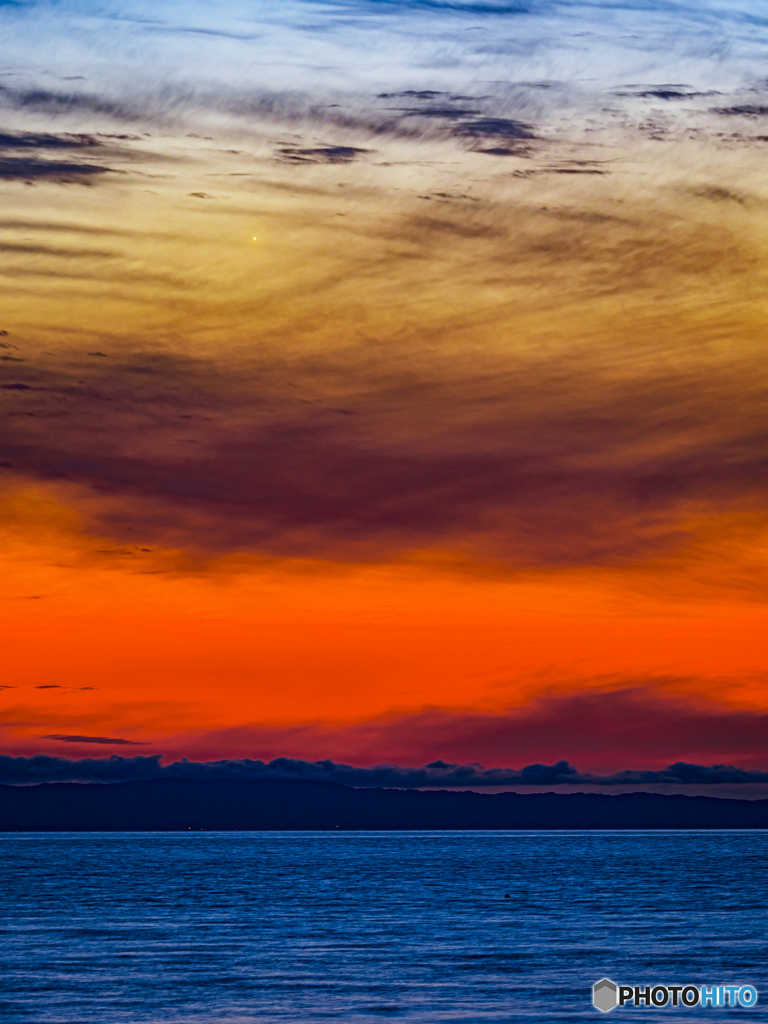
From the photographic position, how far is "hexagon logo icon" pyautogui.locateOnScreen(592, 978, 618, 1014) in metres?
62.8

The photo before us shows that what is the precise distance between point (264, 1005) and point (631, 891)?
110 m

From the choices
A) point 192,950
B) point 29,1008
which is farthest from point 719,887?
point 29,1008

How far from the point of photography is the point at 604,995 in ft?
214

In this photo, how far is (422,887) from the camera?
6924 inches

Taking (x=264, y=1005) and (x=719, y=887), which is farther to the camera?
(x=719, y=887)

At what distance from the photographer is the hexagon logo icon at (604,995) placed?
206ft

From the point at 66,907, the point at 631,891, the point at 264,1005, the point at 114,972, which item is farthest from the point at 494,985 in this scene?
the point at 631,891

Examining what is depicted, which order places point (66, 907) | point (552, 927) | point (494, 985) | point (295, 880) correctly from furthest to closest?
point (295, 880), point (66, 907), point (552, 927), point (494, 985)

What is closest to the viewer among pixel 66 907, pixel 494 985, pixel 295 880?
pixel 494 985

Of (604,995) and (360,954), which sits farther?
(360,954)

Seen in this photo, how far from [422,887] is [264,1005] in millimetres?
115104

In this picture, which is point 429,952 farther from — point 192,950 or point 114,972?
point 114,972

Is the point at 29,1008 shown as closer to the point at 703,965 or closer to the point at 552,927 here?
the point at 703,965

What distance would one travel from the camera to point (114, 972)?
77125 millimetres
